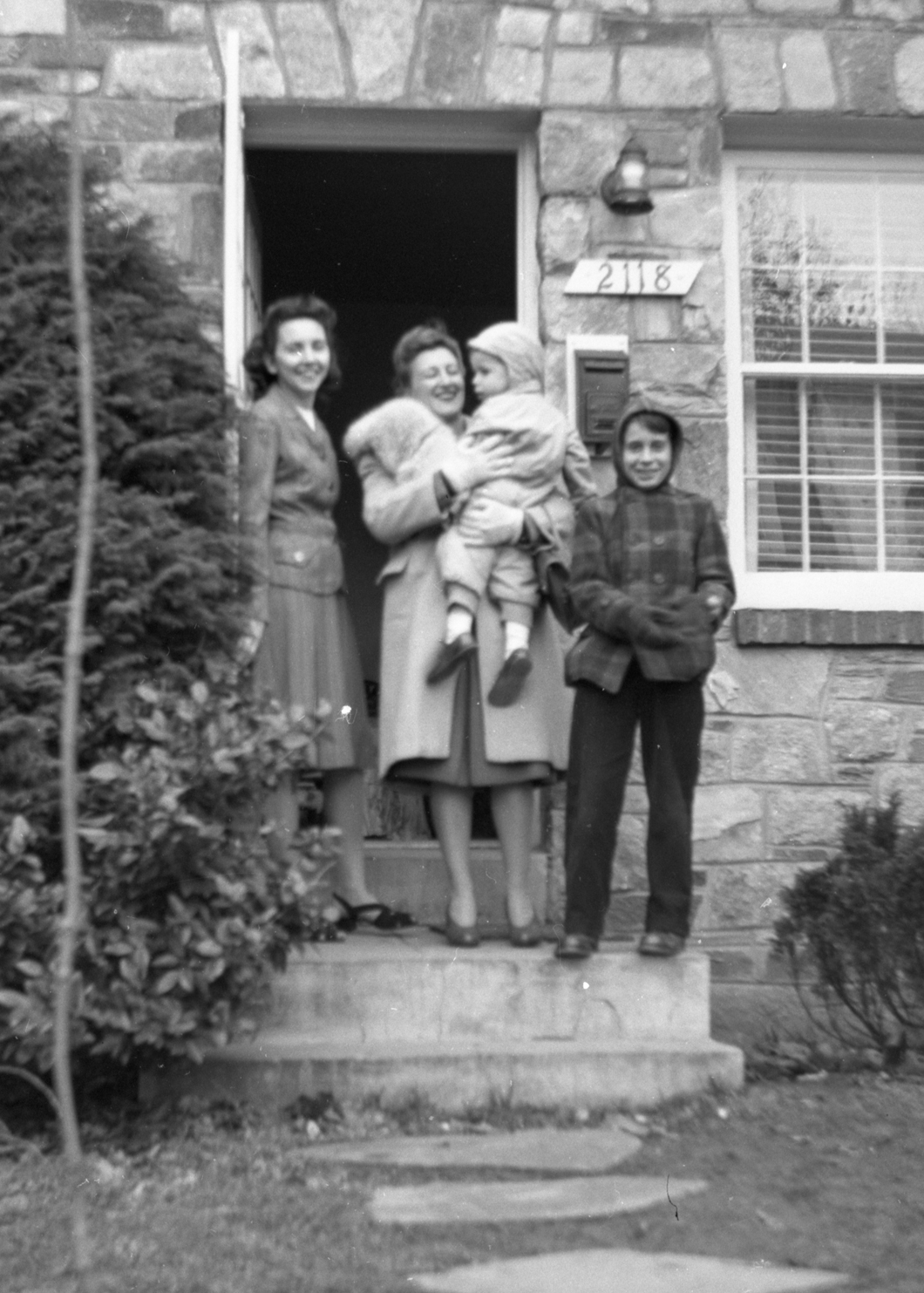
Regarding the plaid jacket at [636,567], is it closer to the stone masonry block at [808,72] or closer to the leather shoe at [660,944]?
the leather shoe at [660,944]

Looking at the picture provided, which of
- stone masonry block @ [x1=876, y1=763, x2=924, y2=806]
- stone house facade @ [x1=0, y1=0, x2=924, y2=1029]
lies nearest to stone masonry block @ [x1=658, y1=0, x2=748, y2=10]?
stone house facade @ [x1=0, y1=0, x2=924, y2=1029]

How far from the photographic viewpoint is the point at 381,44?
598 cm

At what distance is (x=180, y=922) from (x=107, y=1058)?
65 cm

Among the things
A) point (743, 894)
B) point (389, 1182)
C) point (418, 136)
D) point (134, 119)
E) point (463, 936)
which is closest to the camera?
point (389, 1182)

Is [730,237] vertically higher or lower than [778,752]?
higher

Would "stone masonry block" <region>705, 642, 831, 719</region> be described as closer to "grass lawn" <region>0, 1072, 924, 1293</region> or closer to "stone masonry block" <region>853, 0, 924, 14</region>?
"grass lawn" <region>0, 1072, 924, 1293</region>

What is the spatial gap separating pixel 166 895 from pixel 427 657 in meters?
1.10

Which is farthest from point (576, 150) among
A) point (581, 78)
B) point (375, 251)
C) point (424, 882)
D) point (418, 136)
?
point (375, 251)

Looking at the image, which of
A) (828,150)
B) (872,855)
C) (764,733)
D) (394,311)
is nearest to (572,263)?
(828,150)

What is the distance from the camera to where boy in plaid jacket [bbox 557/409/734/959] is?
4715 millimetres

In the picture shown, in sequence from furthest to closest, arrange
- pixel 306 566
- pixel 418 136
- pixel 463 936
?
1. pixel 418 136
2. pixel 306 566
3. pixel 463 936

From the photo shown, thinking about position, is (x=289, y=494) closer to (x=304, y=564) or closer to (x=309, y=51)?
(x=304, y=564)

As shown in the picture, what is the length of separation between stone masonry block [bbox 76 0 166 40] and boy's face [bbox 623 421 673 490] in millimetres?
2243

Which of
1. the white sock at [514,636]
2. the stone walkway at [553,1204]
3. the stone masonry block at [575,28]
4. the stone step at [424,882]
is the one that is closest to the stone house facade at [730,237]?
the stone masonry block at [575,28]
